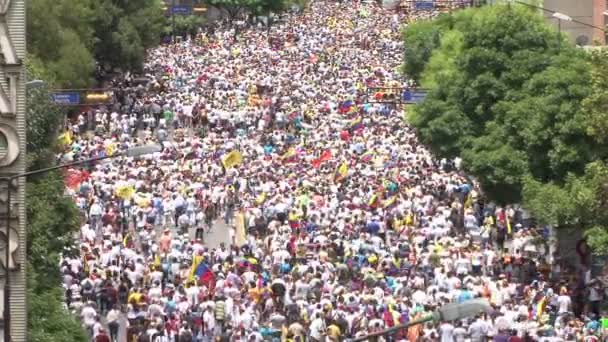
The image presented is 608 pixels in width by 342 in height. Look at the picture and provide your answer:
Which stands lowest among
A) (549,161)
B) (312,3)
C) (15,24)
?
(312,3)

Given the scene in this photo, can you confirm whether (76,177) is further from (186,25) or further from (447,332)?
(186,25)

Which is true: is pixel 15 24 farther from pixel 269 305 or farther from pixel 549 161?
pixel 549 161

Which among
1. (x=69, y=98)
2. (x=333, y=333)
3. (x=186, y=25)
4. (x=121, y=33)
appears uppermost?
(x=69, y=98)

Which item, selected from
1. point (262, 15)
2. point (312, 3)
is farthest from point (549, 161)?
point (312, 3)

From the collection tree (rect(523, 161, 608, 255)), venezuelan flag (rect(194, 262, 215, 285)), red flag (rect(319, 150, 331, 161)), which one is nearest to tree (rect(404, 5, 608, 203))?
tree (rect(523, 161, 608, 255))

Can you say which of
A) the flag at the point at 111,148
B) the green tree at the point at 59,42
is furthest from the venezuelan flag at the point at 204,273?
the green tree at the point at 59,42

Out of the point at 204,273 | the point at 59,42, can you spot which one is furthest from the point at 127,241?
the point at 59,42
